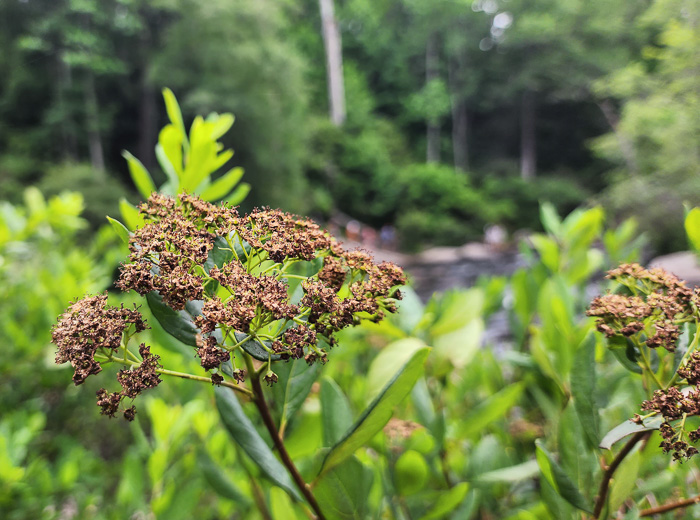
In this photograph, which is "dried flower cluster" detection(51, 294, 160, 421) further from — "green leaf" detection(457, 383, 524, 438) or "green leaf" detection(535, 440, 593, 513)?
"green leaf" detection(457, 383, 524, 438)

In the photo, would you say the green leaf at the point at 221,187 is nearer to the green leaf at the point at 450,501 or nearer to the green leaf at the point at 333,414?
the green leaf at the point at 333,414

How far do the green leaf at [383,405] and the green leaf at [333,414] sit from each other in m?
0.08

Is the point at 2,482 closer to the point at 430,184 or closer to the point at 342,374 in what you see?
the point at 342,374

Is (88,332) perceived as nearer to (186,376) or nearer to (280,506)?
(186,376)

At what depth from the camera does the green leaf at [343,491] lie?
0.40m

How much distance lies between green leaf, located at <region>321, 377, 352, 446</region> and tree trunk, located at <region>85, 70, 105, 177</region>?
1563 centimetres

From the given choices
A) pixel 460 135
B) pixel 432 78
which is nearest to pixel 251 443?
pixel 460 135

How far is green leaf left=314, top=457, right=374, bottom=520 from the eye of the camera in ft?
1.31

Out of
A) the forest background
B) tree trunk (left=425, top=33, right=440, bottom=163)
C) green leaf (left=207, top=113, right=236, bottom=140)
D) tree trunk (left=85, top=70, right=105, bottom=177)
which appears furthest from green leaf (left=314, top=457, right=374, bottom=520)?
tree trunk (left=425, top=33, right=440, bottom=163)

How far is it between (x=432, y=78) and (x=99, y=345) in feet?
94.3

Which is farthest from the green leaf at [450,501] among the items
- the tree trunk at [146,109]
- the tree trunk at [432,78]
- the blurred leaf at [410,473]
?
the tree trunk at [432,78]

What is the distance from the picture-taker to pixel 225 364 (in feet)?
1.13

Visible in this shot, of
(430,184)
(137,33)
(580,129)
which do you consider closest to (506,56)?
(580,129)

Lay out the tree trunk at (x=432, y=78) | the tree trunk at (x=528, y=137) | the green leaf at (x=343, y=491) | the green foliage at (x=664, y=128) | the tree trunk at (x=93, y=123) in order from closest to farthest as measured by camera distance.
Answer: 1. the green leaf at (x=343, y=491)
2. the green foliage at (x=664, y=128)
3. the tree trunk at (x=93, y=123)
4. the tree trunk at (x=528, y=137)
5. the tree trunk at (x=432, y=78)
